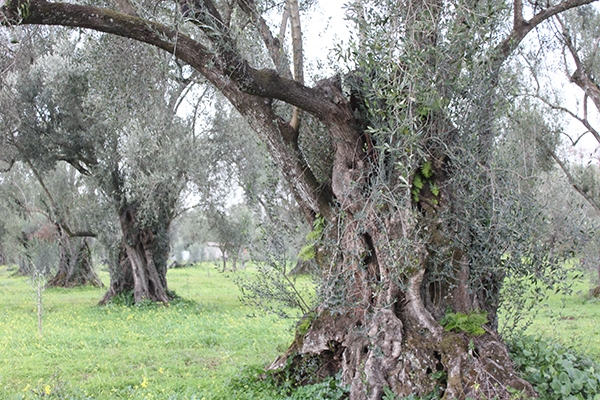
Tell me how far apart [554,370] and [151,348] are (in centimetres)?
762

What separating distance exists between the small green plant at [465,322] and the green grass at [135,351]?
214cm

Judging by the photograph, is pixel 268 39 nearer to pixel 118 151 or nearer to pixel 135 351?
pixel 135 351

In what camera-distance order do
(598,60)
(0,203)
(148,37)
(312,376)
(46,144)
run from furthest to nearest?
(0,203) < (46,144) < (598,60) < (312,376) < (148,37)

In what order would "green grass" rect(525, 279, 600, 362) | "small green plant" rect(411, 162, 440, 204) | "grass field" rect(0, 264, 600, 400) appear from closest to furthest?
"small green plant" rect(411, 162, 440, 204) < "grass field" rect(0, 264, 600, 400) < "green grass" rect(525, 279, 600, 362)

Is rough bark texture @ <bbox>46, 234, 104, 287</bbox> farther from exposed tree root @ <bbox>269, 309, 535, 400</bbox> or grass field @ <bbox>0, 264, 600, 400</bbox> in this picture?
exposed tree root @ <bbox>269, 309, 535, 400</bbox>

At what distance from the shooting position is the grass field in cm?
747

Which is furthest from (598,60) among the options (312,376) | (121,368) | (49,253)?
(49,253)

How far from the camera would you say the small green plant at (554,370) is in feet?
18.6

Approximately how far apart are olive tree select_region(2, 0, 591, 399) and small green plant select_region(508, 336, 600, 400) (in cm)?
39

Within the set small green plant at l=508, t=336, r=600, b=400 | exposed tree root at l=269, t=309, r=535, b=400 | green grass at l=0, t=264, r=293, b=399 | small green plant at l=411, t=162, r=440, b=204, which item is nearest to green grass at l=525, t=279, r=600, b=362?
small green plant at l=508, t=336, r=600, b=400

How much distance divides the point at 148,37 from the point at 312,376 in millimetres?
4370

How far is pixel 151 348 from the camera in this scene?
1098cm

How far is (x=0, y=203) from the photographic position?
31.6m

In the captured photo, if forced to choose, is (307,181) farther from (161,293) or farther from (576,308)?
(576,308)
